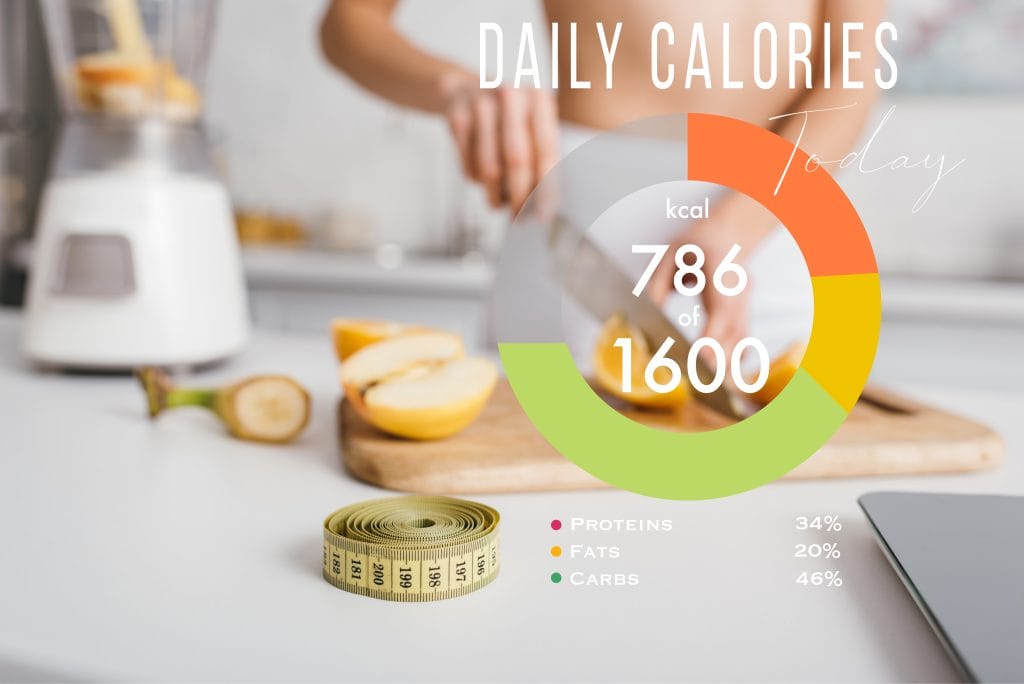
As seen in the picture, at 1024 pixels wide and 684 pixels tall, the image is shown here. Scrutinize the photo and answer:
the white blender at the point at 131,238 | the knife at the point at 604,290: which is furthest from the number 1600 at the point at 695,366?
the white blender at the point at 131,238

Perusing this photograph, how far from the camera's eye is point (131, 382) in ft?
2.47

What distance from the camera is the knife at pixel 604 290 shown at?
49 cm

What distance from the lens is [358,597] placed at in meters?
0.35

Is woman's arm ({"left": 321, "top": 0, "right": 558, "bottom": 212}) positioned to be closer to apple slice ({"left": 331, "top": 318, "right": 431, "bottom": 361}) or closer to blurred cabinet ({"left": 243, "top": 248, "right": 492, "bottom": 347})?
apple slice ({"left": 331, "top": 318, "right": 431, "bottom": 361})

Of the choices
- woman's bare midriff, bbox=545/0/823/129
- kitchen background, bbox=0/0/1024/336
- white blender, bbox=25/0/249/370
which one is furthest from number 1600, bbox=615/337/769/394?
kitchen background, bbox=0/0/1024/336

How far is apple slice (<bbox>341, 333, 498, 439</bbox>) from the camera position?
0.51 m

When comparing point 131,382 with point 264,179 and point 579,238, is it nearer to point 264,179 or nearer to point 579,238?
point 579,238

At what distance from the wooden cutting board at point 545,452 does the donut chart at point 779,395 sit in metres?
0.06

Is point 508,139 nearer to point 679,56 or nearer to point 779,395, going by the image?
point 679,56

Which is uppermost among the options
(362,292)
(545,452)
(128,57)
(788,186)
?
(128,57)

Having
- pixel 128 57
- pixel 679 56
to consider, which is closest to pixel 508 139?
pixel 679 56

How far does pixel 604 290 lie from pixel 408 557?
0.22 m

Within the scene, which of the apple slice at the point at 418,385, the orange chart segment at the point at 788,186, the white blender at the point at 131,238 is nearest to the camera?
the orange chart segment at the point at 788,186

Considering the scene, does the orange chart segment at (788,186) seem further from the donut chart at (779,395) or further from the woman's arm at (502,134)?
the woman's arm at (502,134)
